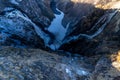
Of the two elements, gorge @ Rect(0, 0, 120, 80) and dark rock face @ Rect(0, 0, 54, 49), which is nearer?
gorge @ Rect(0, 0, 120, 80)

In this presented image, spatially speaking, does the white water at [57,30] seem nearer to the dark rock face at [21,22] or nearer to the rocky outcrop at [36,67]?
the dark rock face at [21,22]

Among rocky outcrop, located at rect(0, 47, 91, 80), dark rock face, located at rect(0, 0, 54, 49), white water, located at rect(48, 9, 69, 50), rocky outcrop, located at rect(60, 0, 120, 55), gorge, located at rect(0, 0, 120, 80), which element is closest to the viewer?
rocky outcrop, located at rect(0, 47, 91, 80)

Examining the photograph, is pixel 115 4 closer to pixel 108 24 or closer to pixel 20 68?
pixel 108 24

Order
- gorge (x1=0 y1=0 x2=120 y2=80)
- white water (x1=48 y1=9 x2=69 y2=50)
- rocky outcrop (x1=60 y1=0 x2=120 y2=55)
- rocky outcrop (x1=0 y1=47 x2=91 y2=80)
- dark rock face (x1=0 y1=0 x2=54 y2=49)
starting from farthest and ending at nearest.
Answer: white water (x1=48 y1=9 x2=69 y2=50)
dark rock face (x1=0 y1=0 x2=54 y2=49)
rocky outcrop (x1=60 y1=0 x2=120 y2=55)
gorge (x1=0 y1=0 x2=120 y2=80)
rocky outcrop (x1=0 y1=47 x2=91 y2=80)

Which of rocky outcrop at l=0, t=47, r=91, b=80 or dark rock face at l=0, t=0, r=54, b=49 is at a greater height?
dark rock face at l=0, t=0, r=54, b=49

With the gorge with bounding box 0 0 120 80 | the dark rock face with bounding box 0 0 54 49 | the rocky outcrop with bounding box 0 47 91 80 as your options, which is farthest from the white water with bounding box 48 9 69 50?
the rocky outcrop with bounding box 0 47 91 80

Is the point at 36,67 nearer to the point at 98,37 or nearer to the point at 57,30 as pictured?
the point at 98,37

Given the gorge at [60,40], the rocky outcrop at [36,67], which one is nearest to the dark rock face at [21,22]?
the gorge at [60,40]

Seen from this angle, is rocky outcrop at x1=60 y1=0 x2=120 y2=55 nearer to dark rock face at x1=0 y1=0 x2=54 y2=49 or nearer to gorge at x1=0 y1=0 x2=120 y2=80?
gorge at x1=0 y1=0 x2=120 y2=80

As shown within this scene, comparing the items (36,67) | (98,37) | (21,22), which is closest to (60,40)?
(21,22)
